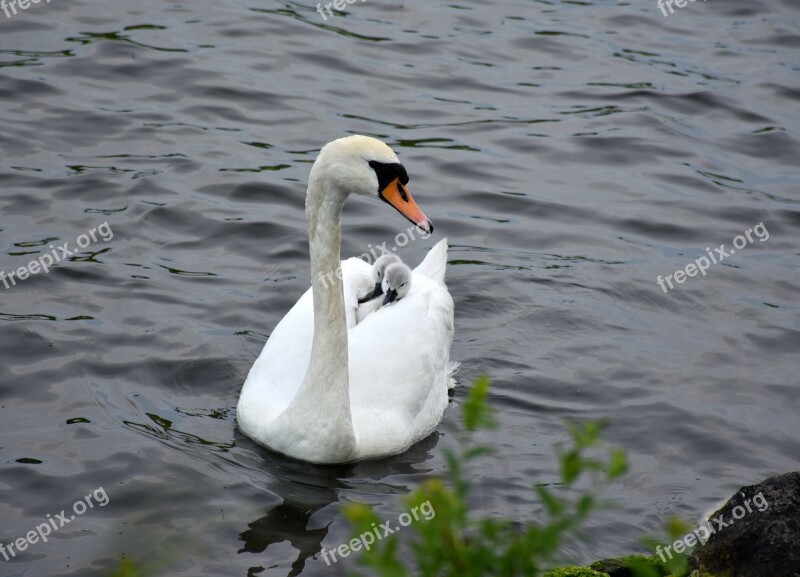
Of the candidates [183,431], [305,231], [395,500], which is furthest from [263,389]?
[305,231]

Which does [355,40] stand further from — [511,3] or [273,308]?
[273,308]

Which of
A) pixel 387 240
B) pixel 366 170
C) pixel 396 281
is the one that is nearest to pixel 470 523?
pixel 366 170

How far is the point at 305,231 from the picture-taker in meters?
10.1

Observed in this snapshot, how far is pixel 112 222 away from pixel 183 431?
3280 mm

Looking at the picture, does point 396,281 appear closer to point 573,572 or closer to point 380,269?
point 380,269

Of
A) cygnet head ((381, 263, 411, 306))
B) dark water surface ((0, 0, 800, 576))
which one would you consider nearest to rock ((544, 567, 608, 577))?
dark water surface ((0, 0, 800, 576))

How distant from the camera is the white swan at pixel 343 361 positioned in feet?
20.8

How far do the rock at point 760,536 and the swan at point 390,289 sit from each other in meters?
3.49

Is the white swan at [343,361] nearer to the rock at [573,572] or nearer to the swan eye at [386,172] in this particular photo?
the swan eye at [386,172]

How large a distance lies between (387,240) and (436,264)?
1538mm

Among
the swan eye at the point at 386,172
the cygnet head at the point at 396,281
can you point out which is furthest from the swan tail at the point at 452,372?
the swan eye at the point at 386,172

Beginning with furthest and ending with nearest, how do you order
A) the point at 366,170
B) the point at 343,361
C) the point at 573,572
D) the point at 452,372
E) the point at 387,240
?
the point at 387,240 → the point at 452,372 → the point at 343,361 → the point at 366,170 → the point at 573,572

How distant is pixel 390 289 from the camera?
8164 mm

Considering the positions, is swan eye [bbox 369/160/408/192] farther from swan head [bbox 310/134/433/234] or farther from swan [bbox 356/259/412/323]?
swan [bbox 356/259/412/323]
